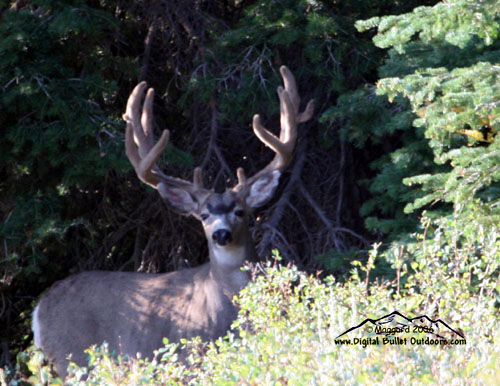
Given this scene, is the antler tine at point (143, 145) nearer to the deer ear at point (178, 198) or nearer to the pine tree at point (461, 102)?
the deer ear at point (178, 198)

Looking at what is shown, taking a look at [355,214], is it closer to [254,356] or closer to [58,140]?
[58,140]

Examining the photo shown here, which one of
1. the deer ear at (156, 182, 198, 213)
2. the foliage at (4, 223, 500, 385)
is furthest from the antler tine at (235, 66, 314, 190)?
the foliage at (4, 223, 500, 385)

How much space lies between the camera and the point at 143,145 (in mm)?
6902

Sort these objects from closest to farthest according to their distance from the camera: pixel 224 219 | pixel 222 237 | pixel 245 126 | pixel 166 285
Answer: pixel 222 237
pixel 224 219
pixel 166 285
pixel 245 126

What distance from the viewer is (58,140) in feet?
23.9

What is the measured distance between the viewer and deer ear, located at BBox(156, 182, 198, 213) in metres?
6.93

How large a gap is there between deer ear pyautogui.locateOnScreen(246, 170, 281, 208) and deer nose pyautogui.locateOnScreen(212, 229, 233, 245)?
Result: 537 mm

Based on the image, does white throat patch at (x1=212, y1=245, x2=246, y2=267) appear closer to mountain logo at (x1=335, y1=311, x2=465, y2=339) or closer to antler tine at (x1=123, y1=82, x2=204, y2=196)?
antler tine at (x1=123, y1=82, x2=204, y2=196)

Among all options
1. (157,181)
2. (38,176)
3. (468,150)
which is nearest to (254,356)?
(468,150)

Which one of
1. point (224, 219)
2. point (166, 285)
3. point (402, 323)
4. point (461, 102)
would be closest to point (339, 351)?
point (402, 323)

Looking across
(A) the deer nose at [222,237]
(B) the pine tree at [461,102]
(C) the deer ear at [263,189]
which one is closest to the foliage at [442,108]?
(B) the pine tree at [461,102]

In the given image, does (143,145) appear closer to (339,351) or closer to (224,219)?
(224,219)

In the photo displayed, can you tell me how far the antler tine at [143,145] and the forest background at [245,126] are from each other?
0.35 metres

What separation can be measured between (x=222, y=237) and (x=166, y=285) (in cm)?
88
